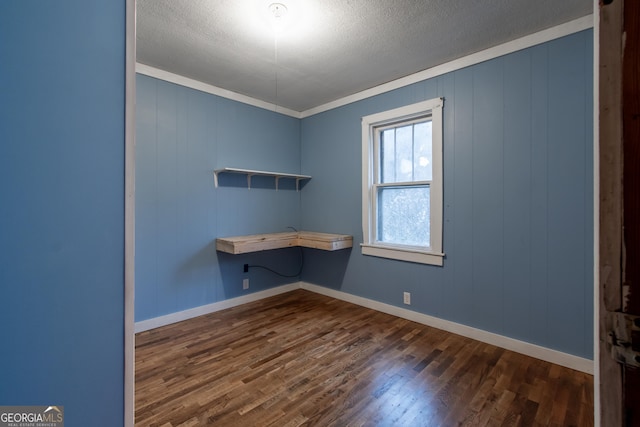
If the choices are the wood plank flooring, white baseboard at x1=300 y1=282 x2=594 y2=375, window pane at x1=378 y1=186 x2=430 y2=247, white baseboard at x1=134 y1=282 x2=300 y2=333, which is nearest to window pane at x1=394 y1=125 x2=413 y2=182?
window pane at x1=378 y1=186 x2=430 y2=247

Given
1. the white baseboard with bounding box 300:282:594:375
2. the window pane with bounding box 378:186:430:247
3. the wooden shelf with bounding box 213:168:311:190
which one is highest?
the wooden shelf with bounding box 213:168:311:190

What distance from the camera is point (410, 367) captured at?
216 centimetres

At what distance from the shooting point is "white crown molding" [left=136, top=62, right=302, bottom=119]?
9.22 feet

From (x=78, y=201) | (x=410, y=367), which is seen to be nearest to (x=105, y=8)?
(x=78, y=201)

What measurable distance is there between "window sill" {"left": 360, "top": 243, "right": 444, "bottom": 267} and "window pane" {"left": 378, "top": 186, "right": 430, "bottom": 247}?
0.42 feet

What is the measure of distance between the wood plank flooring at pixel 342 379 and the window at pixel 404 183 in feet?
2.82

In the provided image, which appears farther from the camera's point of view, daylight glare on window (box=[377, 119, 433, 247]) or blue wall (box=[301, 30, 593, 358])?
daylight glare on window (box=[377, 119, 433, 247])

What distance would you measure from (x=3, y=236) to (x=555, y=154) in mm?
3049

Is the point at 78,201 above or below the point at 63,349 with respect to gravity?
above

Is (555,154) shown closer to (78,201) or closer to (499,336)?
(499,336)

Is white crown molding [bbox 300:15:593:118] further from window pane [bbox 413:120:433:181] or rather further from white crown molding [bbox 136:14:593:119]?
window pane [bbox 413:120:433:181]

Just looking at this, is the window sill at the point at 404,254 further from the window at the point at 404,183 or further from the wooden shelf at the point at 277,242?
the wooden shelf at the point at 277,242

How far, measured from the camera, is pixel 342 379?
201 centimetres

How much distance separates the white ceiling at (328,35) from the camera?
1.98 m
